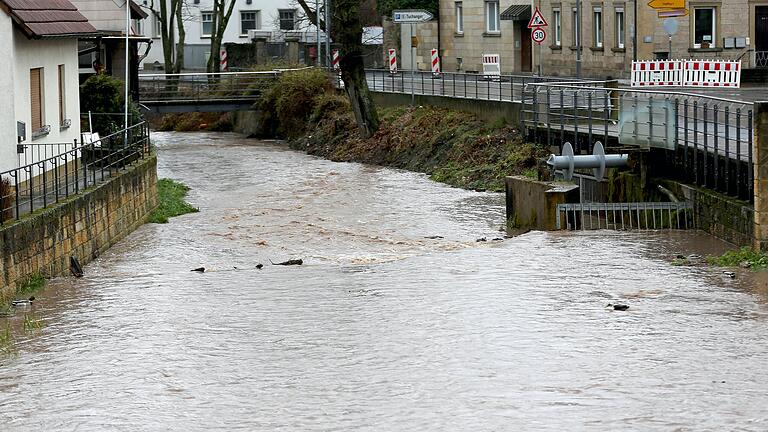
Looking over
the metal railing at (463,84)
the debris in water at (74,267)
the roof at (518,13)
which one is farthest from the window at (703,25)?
the debris in water at (74,267)

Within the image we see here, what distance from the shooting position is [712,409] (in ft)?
41.8

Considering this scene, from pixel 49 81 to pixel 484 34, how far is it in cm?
4287

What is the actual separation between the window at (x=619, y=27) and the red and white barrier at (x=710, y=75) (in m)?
14.5

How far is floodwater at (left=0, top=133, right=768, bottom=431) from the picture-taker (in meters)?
12.9

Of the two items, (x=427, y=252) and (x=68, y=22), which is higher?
(x=68, y=22)

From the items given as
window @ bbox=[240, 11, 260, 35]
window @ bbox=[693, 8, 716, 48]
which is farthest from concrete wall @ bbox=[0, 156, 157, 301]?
window @ bbox=[240, 11, 260, 35]

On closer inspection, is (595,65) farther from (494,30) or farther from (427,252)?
(427,252)

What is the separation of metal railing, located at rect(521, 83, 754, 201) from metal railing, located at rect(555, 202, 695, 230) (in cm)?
64

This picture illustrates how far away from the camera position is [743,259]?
2016 cm

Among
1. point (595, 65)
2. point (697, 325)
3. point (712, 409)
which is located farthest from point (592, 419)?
point (595, 65)

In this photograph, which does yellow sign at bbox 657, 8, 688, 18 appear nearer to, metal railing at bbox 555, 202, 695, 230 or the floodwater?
metal railing at bbox 555, 202, 695, 230

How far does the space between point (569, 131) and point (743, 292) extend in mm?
14187

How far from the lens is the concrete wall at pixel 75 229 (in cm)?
1855

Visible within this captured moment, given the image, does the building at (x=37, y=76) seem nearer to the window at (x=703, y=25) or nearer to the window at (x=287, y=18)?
the window at (x=703, y=25)
